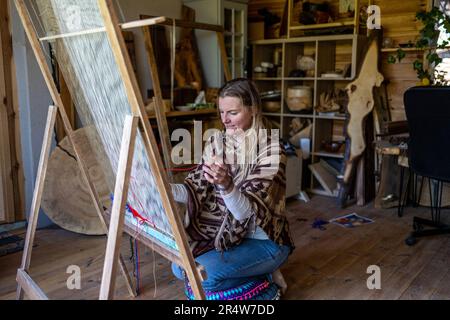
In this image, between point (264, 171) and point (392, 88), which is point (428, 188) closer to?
point (392, 88)

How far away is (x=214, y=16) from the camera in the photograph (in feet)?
13.1

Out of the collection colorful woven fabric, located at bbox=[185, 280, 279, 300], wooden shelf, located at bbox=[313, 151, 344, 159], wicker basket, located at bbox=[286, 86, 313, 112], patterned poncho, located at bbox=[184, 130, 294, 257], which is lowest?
colorful woven fabric, located at bbox=[185, 280, 279, 300]

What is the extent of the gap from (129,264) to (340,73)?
8.34 ft

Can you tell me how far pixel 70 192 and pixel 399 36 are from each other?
9.78ft

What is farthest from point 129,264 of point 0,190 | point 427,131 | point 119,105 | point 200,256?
point 427,131

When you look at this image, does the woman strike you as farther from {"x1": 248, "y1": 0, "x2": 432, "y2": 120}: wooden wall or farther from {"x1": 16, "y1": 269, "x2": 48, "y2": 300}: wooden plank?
{"x1": 248, "y1": 0, "x2": 432, "y2": 120}: wooden wall

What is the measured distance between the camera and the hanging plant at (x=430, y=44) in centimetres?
332

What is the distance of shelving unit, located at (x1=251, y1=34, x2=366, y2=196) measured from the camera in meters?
4.08

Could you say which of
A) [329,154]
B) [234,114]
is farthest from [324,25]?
[234,114]

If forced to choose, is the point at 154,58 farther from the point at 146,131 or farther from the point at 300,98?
the point at 146,131

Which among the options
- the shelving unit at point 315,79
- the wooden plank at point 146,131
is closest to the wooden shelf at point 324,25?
the shelving unit at point 315,79

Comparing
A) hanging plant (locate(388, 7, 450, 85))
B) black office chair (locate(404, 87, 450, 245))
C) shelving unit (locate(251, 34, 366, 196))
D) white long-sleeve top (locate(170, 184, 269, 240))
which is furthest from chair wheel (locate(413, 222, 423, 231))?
white long-sleeve top (locate(170, 184, 269, 240))

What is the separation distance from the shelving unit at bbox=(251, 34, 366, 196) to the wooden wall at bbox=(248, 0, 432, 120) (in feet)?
1.12

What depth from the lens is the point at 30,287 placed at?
1762 mm
